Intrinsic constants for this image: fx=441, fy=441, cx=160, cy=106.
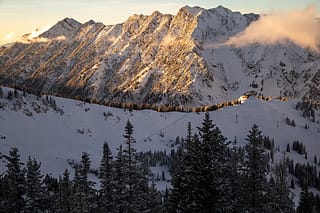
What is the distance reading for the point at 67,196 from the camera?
51094mm

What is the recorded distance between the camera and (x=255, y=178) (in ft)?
110

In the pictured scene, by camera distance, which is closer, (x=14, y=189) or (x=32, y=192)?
(x=14, y=189)

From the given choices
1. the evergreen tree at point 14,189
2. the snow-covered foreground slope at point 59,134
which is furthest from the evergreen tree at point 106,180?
the snow-covered foreground slope at point 59,134

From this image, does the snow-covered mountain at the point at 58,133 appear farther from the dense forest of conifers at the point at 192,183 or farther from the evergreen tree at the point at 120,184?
the evergreen tree at the point at 120,184

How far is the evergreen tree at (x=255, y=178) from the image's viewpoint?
3356 centimetres

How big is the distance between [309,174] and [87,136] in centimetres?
8942

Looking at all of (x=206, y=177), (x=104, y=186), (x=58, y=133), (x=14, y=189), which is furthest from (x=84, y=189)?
(x=58, y=133)

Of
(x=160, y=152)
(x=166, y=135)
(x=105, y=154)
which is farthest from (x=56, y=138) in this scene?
(x=105, y=154)

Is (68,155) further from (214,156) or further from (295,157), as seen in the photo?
(214,156)

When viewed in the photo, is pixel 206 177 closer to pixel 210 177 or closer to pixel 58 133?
pixel 210 177

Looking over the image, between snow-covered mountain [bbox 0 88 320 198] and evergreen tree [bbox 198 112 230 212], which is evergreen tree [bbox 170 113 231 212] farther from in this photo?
snow-covered mountain [bbox 0 88 320 198]

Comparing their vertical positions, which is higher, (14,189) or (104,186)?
(104,186)

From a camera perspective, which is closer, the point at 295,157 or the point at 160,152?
the point at 160,152

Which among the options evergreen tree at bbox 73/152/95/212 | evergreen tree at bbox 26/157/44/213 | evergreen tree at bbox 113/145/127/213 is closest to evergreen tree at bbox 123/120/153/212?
evergreen tree at bbox 113/145/127/213
